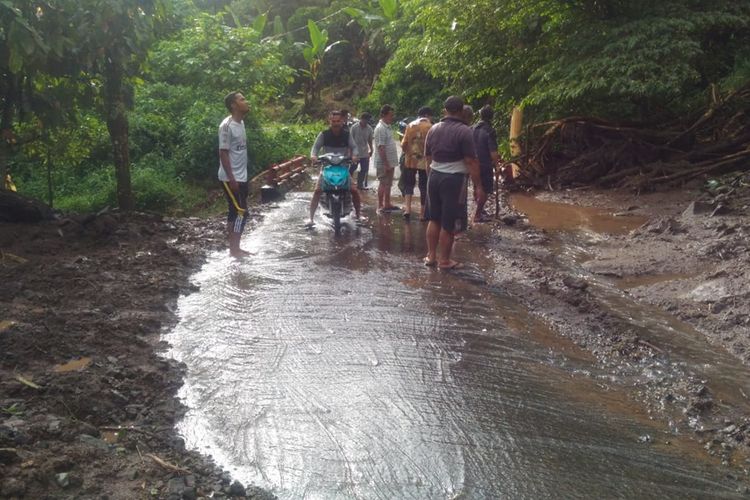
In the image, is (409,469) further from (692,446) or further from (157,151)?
(157,151)

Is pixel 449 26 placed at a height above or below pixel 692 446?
above

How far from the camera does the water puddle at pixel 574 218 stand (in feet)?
35.1

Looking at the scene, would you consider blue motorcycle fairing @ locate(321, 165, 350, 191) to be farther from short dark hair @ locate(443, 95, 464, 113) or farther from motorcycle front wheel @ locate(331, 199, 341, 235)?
short dark hair @ locate(443, 95, 464, 113)

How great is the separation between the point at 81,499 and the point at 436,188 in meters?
5.28

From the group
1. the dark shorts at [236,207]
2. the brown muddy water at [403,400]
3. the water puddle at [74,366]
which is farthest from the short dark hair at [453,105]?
the water puddle at [74,366]

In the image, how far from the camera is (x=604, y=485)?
383 centimetres

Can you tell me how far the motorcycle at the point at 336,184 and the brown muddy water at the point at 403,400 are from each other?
7.76ft

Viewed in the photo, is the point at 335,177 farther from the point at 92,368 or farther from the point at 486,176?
the point at 92,368

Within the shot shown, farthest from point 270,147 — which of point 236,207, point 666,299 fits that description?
point 666,299

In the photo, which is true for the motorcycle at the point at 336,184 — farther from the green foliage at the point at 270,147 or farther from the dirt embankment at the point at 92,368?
the green foliage at the point at 270,147

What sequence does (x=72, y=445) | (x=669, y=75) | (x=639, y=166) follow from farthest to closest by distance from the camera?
(x=639, y=166) → (x=669, y=75) → (x=72, y=445)

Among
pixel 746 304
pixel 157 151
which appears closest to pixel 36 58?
pixel 746 304

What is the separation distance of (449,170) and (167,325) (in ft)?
11.2

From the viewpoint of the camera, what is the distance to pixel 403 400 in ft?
15.7
